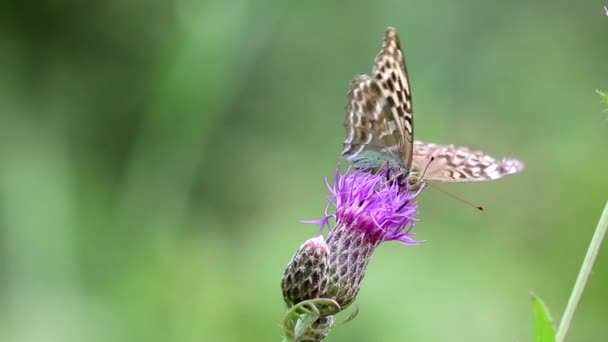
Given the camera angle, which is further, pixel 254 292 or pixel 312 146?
pixel 312 146

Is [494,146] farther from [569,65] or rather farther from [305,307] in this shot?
[305,307]

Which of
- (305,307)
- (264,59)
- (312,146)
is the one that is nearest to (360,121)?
(305,307)

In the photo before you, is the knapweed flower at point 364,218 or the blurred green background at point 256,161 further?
the blurred green background at point 256,161

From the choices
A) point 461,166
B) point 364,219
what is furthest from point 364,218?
point 461,166

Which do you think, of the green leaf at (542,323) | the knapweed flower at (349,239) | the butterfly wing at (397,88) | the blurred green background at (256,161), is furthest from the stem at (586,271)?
the blurred green background at (256,161)

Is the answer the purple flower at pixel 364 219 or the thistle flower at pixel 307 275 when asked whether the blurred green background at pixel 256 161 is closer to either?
the purple flower at pixel 364 219

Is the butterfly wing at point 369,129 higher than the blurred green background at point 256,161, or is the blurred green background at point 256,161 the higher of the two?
the butterfly wing at point 369,129

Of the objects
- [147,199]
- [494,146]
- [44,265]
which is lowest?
[44,265]

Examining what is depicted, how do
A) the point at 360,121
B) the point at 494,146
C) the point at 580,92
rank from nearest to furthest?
1. the point at 360,121
2. the point at 494,146
3. the point at 580,92

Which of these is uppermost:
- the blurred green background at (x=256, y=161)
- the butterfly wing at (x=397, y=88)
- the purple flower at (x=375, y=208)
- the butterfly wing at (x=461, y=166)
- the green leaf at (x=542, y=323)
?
the butterfly wing at (x=397, y=88)
